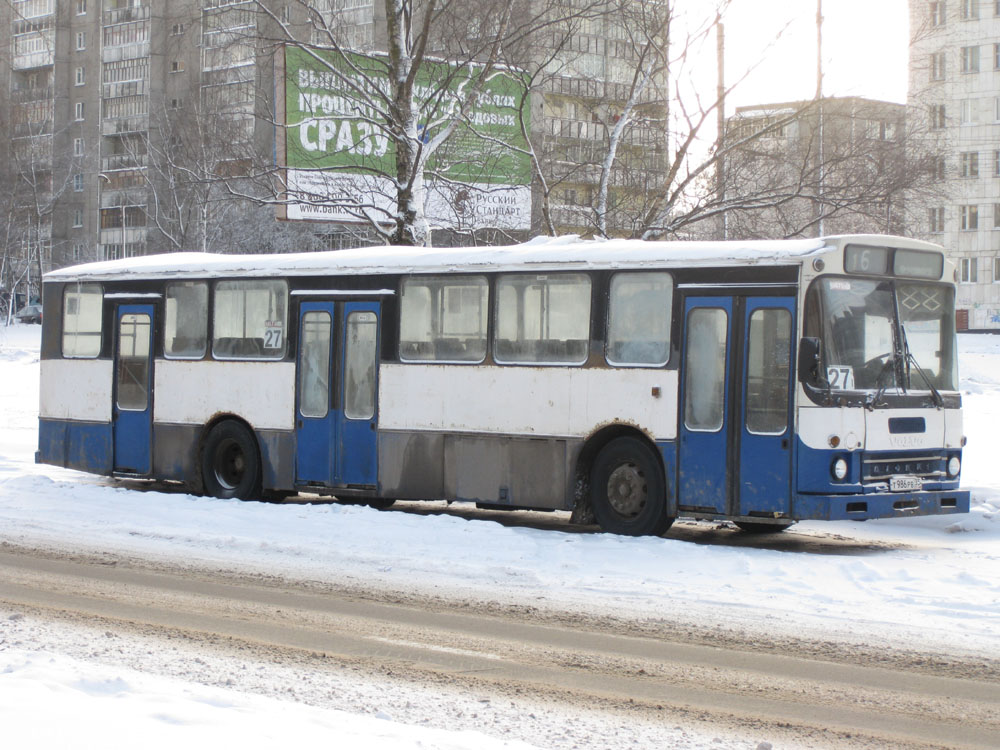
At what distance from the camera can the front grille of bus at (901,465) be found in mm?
12719

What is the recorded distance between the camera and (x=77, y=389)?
60.2ft

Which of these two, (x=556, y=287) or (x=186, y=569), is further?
(x=556, y=287)

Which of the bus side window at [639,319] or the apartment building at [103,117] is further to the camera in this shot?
the apartment building at [103,117]

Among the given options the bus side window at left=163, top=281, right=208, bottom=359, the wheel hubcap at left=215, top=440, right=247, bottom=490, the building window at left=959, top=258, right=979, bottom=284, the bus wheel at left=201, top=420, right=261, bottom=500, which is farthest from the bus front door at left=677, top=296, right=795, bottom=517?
the building window at left=959, top=258, right=979, bottom=284

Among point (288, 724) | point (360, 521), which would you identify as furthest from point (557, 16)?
point (288, 724)

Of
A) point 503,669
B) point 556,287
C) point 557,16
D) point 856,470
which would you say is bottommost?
point 503,669

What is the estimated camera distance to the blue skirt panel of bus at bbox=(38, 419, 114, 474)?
58.9ft

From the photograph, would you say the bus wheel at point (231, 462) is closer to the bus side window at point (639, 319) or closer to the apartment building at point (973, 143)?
the bus side window at point (639, 319)

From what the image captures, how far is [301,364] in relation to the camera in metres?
16.3

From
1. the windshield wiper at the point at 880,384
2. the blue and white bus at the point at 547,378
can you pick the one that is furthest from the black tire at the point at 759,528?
the windshield wiper at the point at 880,384

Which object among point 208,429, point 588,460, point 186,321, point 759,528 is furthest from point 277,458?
point 759,528

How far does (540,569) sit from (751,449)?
2.59 m

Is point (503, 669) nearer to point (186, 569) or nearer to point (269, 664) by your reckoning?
point (269, 664)

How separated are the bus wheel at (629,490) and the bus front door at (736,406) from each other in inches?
13.6
